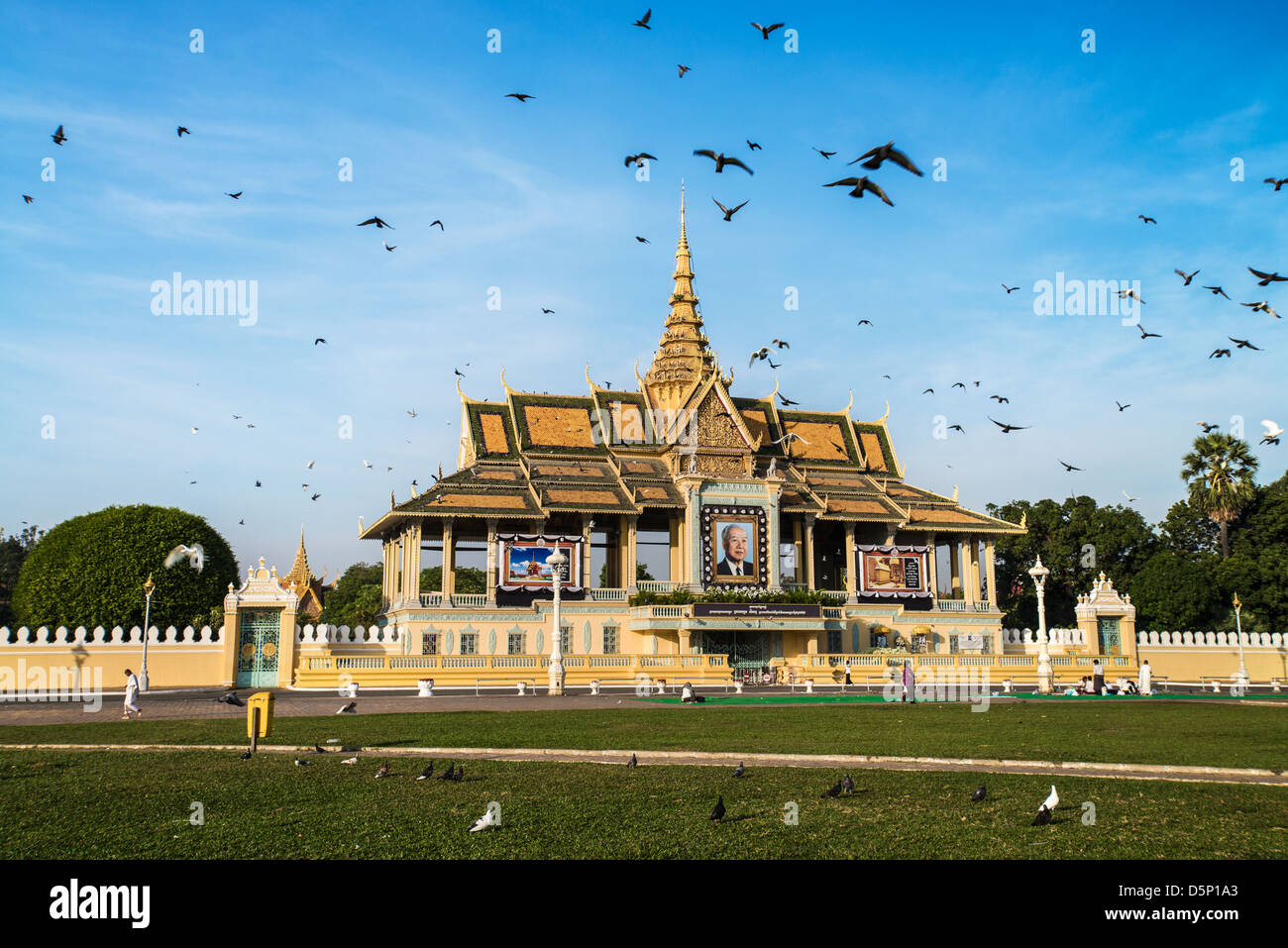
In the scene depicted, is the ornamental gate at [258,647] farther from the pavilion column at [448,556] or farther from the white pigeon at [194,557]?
the white pigeon at [194,557]

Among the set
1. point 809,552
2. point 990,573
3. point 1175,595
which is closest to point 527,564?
point 809,552

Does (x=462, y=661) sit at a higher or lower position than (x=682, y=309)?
lower

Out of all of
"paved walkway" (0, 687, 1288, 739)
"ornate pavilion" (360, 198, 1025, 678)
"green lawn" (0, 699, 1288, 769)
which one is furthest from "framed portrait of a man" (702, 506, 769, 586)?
"green lawn" (0, 699, 1288, 769)

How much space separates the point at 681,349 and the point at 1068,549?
32.1 metres

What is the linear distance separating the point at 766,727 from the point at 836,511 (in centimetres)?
4017

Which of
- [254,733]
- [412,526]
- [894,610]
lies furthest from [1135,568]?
[254,733]

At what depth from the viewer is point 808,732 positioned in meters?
23.2

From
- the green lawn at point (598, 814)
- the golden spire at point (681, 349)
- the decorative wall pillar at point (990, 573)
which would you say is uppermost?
the golden spire at point (681, 349)

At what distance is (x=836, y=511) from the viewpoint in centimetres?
6388

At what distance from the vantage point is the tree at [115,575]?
5616 cm

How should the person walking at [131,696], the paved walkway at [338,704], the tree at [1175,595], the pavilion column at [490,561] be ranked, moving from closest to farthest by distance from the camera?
the person walking at [131,696], the paved walkway at [338,704], the pavilion column at [490,561], the tree at [1175,595]

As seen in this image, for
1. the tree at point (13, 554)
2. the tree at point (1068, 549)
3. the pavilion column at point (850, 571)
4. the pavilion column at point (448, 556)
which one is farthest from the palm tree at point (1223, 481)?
the tree at point (13, 554)

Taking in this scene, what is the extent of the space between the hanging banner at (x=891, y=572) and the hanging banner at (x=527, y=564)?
661 inches
